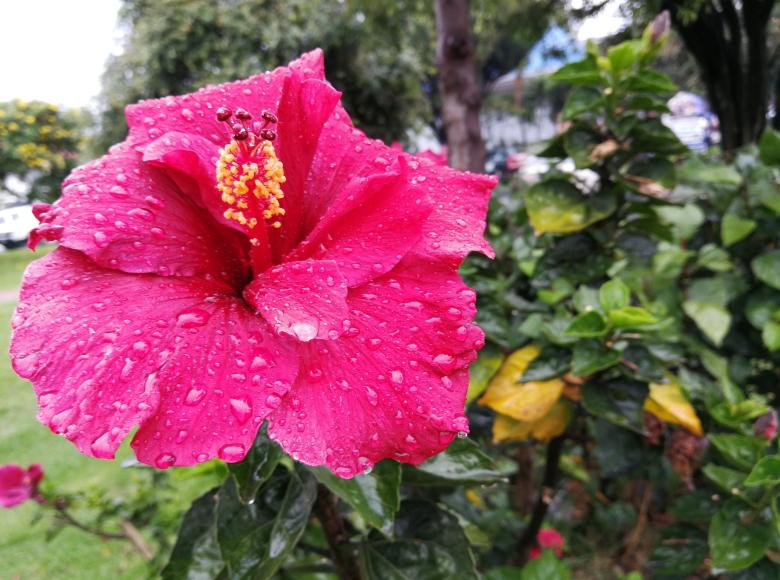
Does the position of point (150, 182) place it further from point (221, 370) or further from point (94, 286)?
point (221, 370)

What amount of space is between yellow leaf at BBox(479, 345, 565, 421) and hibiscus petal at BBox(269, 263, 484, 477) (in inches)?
23.3

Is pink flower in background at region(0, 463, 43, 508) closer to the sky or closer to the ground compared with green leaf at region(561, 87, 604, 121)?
closer to the ground

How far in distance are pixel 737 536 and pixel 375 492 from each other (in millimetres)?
717

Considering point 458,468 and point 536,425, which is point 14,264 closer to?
point 536,425

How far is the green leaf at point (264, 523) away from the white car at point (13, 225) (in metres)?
13.8

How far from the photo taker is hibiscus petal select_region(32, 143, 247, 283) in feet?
2.01

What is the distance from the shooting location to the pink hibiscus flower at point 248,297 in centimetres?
54

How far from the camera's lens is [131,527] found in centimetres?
180

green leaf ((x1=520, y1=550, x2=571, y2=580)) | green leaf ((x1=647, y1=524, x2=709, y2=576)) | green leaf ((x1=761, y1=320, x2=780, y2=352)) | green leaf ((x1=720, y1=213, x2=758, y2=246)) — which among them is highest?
green leaf ((x1=720, y1=213, x2=758, y2=246))

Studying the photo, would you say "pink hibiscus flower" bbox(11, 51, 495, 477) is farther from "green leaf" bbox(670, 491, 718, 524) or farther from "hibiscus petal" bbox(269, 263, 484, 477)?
"green leaf" bbox(670, 491, 718, 524)

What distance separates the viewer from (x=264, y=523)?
79cm

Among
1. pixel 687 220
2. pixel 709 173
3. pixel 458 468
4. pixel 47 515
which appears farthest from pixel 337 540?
pixel 47 515

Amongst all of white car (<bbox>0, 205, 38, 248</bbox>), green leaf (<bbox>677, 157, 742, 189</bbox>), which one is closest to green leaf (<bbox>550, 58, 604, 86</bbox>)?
green leaf (<bbox>677, 157, 742, 189</bbox>)

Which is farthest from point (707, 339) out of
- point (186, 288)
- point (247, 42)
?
point (247, 42)
